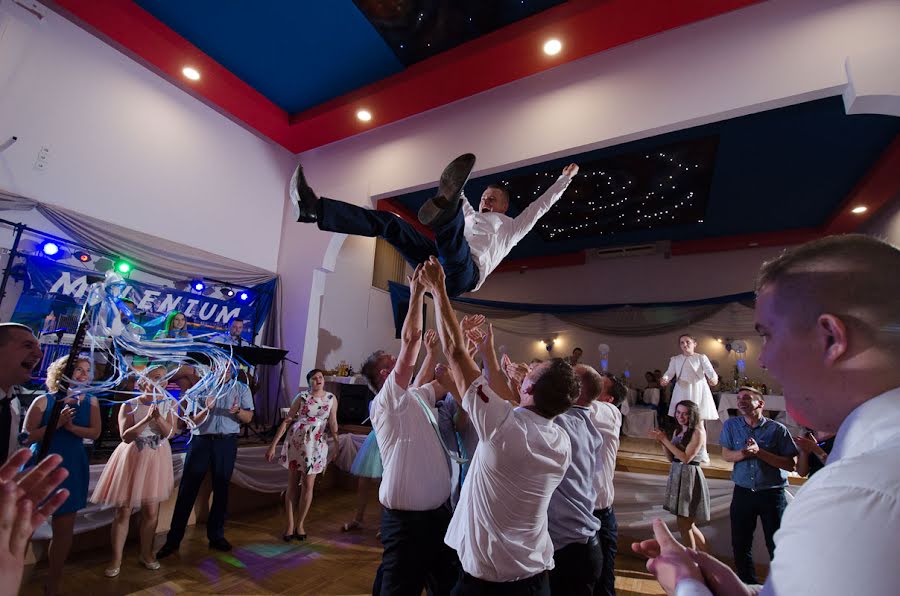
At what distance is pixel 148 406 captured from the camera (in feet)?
9.80

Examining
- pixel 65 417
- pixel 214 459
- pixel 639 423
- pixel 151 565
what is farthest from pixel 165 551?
pixel 639 423

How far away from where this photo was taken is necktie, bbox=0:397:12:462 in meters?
1.73

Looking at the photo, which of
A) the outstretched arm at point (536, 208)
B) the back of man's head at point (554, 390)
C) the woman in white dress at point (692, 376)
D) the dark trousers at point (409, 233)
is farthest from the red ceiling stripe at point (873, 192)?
the back of man's head at point (554, 390)

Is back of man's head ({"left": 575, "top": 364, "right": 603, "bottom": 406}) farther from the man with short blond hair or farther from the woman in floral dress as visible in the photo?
the woman in floral dress

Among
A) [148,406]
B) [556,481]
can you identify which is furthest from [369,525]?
[556,481]

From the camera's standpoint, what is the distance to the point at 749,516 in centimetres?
302

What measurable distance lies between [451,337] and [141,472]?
2.72 m

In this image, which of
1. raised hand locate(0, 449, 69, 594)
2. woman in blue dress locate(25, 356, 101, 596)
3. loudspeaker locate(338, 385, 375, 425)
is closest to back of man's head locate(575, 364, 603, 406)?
raised hand locate(0, 449, 69, 594)

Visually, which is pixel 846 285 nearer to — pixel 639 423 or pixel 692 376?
pixel 692 376

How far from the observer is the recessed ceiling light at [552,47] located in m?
3.75

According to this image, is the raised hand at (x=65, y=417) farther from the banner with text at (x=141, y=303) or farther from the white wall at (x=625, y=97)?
the white wall at (x=625, y=97)

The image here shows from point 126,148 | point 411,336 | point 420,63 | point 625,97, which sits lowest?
point 411,336

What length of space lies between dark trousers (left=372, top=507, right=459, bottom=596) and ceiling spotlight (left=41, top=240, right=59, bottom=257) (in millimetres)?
3978

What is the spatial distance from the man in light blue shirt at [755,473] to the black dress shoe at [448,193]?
262 cm
